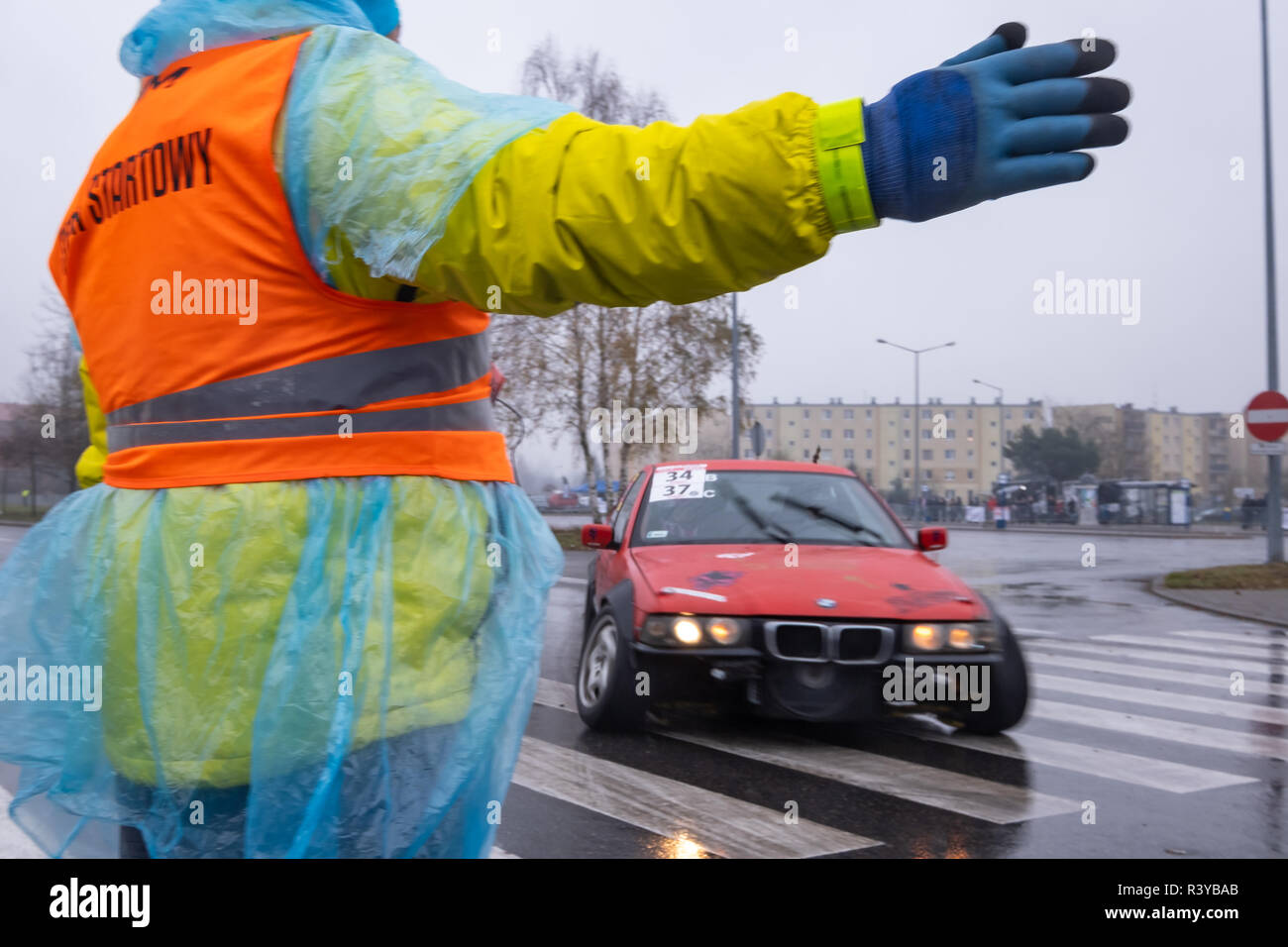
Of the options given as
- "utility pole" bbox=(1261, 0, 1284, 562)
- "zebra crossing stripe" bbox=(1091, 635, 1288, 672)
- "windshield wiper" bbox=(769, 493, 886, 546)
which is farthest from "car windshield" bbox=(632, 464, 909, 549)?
"utility pole" bbox=(1261, 0, 1284, 562)

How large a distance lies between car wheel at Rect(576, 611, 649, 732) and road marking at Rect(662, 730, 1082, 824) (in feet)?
0.76

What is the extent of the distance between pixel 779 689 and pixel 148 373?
12.7ft

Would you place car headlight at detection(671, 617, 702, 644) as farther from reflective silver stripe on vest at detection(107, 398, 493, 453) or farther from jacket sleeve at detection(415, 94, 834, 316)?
jacket sleeve at detection(415, 94, 834, 316)

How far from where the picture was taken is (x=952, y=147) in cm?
100

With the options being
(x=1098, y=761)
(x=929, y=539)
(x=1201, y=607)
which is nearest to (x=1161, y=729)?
(x=1098, y=761)

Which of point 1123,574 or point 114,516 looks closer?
point 114,516

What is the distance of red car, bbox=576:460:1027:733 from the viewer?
4766mm

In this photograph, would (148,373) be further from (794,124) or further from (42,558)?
(794,124)

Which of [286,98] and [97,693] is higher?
[286,98]

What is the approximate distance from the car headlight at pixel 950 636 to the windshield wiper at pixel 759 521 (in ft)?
4.26

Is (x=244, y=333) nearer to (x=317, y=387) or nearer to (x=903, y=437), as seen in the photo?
(x=317, y=387)

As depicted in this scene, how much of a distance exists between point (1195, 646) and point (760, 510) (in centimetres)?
521
